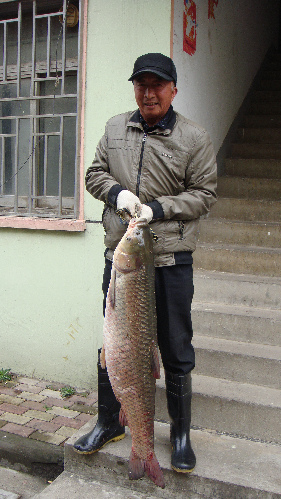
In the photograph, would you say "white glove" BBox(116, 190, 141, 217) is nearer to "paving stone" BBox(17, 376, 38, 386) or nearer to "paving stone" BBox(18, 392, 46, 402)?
"paving stone" BBox(18, 392, 46, 402)

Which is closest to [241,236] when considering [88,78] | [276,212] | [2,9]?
[276,212]

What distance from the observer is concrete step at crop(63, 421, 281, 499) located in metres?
2.94

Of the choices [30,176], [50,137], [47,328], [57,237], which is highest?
[50,137]

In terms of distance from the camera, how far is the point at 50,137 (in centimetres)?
507

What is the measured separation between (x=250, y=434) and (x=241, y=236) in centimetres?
228

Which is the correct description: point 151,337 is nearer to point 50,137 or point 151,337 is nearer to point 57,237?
point 57,237

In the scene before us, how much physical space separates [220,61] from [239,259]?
242cm

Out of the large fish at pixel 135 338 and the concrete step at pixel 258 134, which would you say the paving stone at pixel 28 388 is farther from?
the concrete step at pixel 258 134

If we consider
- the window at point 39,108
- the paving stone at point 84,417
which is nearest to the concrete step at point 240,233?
the window at point 39,108

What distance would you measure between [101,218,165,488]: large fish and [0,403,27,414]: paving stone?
6.52 feet

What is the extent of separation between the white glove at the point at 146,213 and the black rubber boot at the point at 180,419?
99 cm

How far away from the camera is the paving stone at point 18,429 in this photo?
13.2 feet

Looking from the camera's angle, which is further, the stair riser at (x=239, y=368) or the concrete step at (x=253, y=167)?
the concrete step at (x=253, y=167)

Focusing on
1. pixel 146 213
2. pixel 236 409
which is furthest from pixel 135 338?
pixel 236 409
